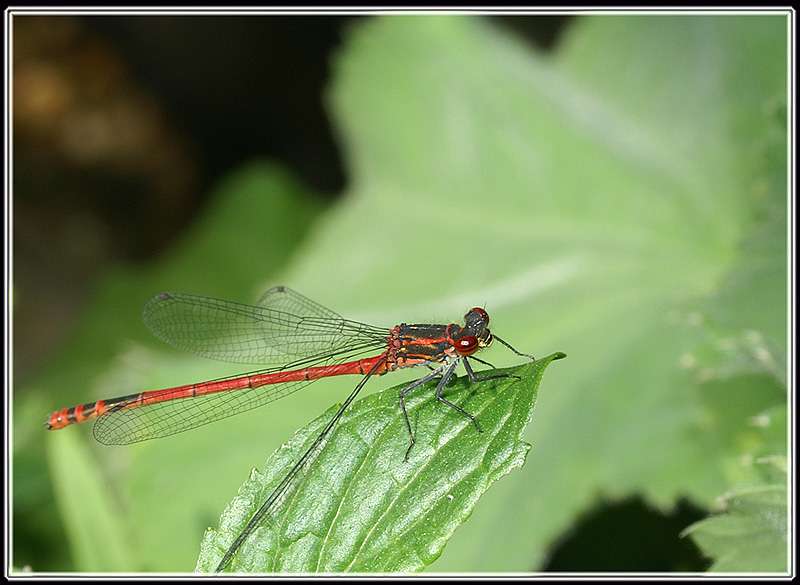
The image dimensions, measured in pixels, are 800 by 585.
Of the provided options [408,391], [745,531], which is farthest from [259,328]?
[745,531]

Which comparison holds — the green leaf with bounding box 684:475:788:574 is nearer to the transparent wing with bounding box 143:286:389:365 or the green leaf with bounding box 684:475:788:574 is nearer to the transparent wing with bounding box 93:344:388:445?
the transparent wing with bounding box 143:286:389:365

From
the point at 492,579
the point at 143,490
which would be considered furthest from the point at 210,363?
the point at 492,579

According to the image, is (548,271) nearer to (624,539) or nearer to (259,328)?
(624,539)

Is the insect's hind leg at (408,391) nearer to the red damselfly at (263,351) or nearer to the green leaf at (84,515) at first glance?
the red damselfly at (263,351)

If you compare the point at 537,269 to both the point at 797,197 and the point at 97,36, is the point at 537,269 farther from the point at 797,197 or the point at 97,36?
the point at 97,36

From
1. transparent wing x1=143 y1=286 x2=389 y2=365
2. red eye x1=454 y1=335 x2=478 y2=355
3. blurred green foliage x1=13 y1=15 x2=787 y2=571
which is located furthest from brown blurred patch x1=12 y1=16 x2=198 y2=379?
red eye x1=454 y1=335 x2=478 y2=355

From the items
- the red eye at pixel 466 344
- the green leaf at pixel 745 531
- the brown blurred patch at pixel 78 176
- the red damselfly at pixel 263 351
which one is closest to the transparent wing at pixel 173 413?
the red damselfly at pixel 263 351
